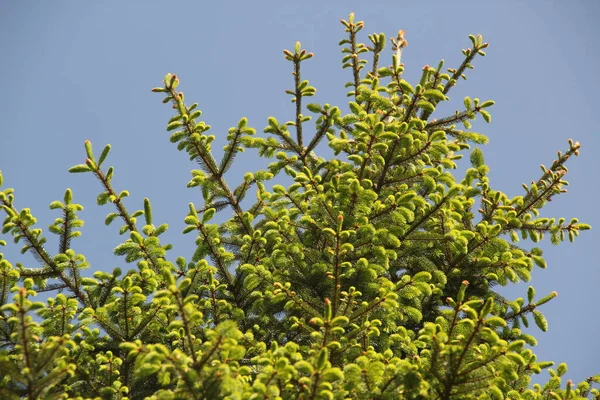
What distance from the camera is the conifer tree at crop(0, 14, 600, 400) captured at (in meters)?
4.63

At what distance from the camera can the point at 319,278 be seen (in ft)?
20.9

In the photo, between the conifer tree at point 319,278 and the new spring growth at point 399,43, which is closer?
the conifer tree at point 319,278

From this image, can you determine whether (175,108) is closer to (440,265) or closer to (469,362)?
(440,265)

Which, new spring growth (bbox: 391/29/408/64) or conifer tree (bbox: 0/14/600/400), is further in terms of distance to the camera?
new spring growth (bbox: 391/29/408/64)

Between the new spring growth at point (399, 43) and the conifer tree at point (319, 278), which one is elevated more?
the new spring growth at point (399, 43)

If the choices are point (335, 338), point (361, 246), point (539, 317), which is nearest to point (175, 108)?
point (361, 246)

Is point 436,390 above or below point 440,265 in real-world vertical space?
below

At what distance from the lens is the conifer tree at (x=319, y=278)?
15.2 ft

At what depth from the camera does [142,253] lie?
625 centimetres

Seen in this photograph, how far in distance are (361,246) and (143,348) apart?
8.80 ft

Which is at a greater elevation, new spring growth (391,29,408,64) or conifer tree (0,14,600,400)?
new spring growth (391,29,408,64)

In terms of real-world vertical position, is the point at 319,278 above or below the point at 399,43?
below

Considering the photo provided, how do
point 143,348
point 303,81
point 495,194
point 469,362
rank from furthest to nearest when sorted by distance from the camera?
point 303,81
point 495,194
point 469,362
point 143,348

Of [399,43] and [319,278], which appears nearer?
[319,278]
